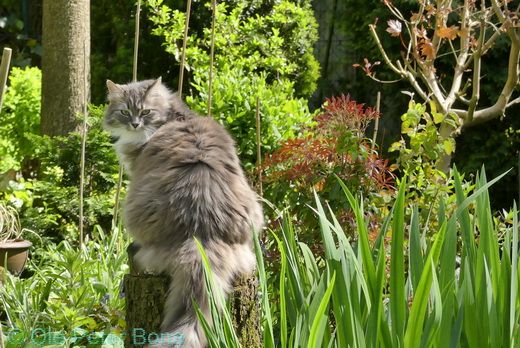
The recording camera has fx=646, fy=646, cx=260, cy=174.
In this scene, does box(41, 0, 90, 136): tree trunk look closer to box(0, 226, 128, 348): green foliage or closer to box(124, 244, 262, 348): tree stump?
box(0, 226, 128, 348): green foliage

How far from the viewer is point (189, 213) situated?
247 centimetres

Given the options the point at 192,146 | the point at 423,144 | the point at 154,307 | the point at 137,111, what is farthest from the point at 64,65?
the point at 154,307

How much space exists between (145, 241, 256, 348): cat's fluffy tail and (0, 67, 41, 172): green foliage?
422 centimetres

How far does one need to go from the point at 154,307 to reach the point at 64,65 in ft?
11.9

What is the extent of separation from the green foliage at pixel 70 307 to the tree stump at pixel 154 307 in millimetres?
431

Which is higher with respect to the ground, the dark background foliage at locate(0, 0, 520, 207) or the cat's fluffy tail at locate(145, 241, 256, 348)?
the dark background foliage at locate(0, 0, 520, 207)

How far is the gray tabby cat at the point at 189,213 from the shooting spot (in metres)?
2.32

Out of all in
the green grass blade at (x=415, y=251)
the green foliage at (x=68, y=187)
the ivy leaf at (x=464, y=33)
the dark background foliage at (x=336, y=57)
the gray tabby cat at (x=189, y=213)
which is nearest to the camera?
the green grass blade at (x=415, y=251)

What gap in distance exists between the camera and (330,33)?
29.5 feet

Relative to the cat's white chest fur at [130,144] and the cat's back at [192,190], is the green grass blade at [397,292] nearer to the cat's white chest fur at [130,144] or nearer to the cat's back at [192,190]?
the cat's back at [192,190]

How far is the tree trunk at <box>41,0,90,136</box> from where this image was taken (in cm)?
556

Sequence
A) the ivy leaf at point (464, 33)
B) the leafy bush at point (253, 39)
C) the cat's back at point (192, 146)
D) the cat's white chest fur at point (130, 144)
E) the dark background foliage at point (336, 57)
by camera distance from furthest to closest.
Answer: the dark background foliage at point (336, 57) < the leafy bush at point (253, 39) < the ivy leaf at point (464, 33) < the cat's white chest fur at point (130, 144) < the cat's back at point (192, 146)

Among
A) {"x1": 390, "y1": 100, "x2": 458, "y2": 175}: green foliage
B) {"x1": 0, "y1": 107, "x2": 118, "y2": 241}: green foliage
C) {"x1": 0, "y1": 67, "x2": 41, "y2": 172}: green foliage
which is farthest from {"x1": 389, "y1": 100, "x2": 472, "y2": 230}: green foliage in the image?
{"x1": 0, "y1": 67, "x2": 41, "y2": 172}: green foliage

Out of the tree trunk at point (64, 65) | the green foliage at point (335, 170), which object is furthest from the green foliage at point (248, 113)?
the green foliage at point (335, 170)
